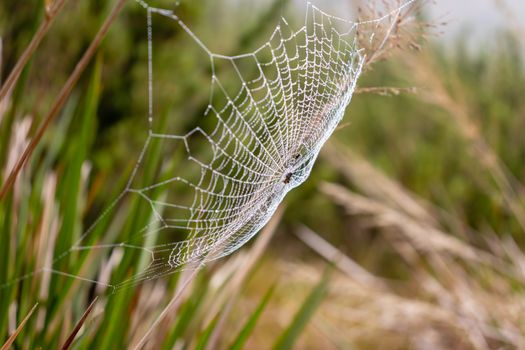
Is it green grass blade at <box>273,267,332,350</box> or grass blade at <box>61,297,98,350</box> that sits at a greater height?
grass blade at <box>61,297,98,350</box>

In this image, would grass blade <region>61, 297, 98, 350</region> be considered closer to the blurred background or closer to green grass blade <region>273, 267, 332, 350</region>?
the blurred background

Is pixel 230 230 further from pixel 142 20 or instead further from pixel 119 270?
pixel 142 20

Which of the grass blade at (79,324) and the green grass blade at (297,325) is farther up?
the grass blade at (79,324)

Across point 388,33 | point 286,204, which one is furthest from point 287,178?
point 286,204

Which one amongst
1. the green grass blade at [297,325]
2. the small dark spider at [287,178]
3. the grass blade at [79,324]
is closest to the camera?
the grass blade at [79,324]

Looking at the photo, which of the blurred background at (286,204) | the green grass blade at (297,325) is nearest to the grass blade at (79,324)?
the blurred background at (286,204)

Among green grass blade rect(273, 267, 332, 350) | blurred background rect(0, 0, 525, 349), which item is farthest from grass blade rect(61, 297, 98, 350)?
green grass blade rect(273, 267, 332, 350)

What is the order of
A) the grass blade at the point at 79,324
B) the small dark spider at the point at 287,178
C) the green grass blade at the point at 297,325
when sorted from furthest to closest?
the green grass blade at the point at 297,325 < the small dark spider at the point at 287,178 < the grass blade at the point at 79,324

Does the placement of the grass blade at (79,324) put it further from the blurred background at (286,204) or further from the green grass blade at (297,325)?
the green grass blade at (297,325)

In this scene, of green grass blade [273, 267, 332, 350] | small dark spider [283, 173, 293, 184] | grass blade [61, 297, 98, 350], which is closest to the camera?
grass blade [61, 297, 98, 350]
